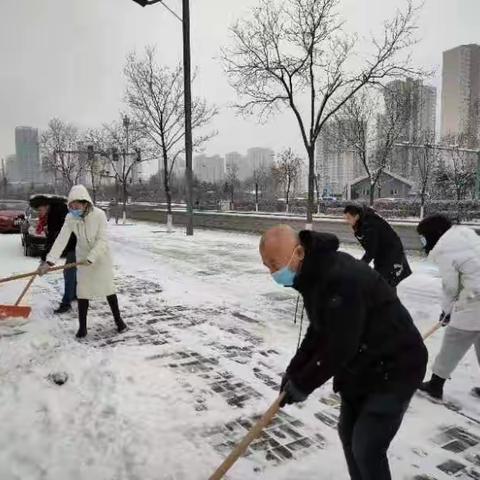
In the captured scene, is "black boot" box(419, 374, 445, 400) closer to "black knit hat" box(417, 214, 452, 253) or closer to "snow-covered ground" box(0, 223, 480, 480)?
"snow-covered ground" box(0, 223, 480, 480)

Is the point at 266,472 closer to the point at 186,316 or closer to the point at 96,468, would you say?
the point at 96,468

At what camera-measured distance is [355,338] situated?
2062mm

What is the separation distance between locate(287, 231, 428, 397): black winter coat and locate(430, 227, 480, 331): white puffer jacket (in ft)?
5.47

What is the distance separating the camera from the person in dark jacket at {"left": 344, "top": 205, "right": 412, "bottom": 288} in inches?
208

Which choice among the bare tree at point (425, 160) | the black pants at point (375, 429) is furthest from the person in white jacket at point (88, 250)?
the bare tree at point (425, 160)

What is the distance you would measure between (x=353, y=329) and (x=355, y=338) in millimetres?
42

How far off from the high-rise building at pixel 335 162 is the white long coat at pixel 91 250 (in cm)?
2469

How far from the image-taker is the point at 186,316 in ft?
22.0

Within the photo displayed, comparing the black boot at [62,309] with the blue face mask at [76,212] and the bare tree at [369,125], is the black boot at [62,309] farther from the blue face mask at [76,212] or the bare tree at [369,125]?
the bare tree at [369,125]

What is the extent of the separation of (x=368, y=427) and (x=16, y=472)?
7.29ft

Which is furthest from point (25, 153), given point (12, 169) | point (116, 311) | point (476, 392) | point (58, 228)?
point (476, 392)

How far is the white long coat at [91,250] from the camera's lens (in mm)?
5641

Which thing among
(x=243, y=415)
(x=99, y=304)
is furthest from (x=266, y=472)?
(x=99, y=304)

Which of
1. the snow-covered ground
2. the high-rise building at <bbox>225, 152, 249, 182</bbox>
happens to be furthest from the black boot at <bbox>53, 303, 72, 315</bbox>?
the high-rise building at <bbox>225, 152, 249, 182</bbox>
